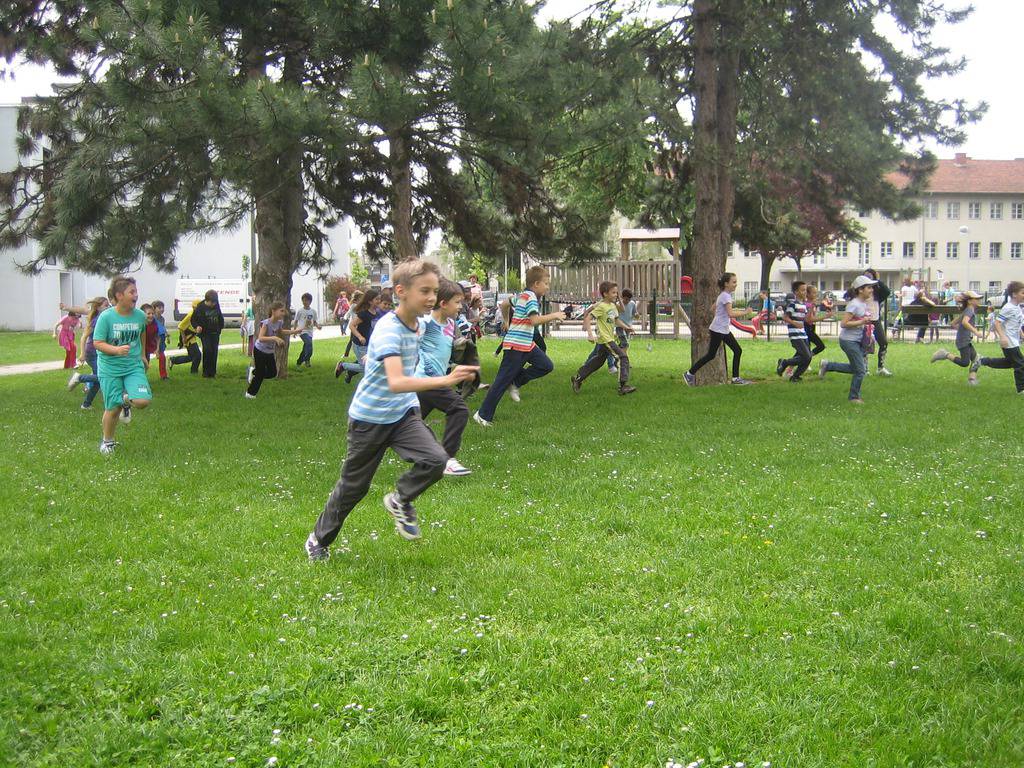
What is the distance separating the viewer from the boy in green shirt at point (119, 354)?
9.63m

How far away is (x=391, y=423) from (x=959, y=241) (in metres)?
80.9

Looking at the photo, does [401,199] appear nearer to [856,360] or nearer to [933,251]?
[856,360]

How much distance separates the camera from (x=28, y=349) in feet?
96.2

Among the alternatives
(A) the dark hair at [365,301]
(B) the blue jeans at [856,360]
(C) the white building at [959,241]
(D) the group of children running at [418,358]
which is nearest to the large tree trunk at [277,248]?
(D) the group of children running at [418,358]

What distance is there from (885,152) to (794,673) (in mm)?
12230

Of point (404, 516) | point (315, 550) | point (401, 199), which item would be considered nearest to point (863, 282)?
point (401, 199)

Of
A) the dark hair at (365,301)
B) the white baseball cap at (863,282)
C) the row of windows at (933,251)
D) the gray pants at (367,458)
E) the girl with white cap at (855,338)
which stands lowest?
the gray pants at (367,458)

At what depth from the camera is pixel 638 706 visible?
3.74 meters

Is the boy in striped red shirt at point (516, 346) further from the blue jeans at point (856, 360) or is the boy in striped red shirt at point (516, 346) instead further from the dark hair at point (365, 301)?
the blue jeans at point (856, 360)

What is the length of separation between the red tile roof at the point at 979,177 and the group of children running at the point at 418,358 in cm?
6581

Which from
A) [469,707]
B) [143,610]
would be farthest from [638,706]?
[143,610]

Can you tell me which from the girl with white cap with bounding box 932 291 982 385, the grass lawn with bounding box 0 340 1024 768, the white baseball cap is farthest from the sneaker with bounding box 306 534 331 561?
the girl with white cap with bounding box 932 291 982 385

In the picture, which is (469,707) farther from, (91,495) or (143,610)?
(91,495)

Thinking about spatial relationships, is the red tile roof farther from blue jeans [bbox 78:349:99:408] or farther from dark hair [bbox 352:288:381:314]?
blue jeans [bbox 78:349:99:408]
